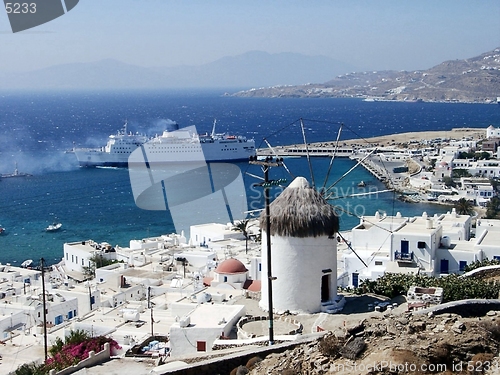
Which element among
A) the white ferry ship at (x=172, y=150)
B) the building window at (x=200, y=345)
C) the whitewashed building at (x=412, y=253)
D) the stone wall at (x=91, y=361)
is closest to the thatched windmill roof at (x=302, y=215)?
the building window at (x=200, y=345)

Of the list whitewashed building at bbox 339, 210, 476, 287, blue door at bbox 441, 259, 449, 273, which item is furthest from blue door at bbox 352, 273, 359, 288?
blue door at bbox 441, 259, 449, 273

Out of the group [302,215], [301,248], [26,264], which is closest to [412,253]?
[301,248]

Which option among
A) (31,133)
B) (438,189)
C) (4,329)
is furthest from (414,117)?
(4,329)

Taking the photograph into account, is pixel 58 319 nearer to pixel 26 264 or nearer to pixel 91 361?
pixel 91 361

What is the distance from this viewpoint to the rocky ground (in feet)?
19.5

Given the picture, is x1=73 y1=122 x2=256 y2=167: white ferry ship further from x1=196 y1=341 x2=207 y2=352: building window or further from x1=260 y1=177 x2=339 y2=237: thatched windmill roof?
x1=196 y1=341 x2=207 y2=352: building window

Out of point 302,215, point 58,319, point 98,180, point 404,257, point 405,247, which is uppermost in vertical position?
point 302,215

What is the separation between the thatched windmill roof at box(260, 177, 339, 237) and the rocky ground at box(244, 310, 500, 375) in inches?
137

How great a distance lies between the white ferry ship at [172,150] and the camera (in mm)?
70438

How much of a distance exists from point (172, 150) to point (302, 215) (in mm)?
60798

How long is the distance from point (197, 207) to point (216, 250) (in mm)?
19608

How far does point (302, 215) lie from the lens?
1051 centimetres

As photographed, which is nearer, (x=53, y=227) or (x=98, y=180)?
(x=53, y=227)

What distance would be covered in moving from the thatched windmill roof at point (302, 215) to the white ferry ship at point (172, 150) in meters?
59.5
